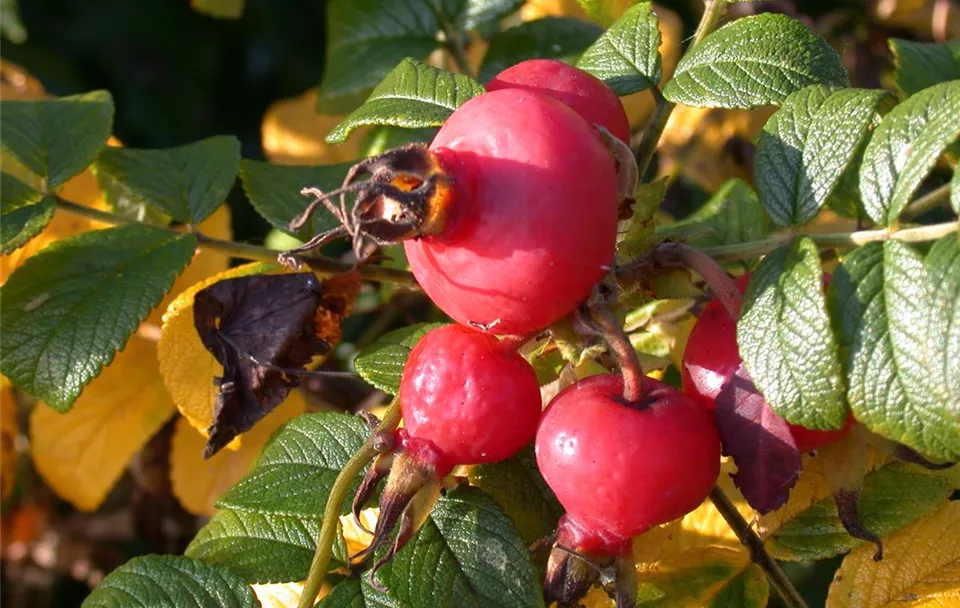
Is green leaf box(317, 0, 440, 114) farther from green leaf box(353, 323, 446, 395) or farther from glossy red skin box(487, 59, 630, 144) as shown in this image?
glossy red skin box(487, 59, 630, 144)

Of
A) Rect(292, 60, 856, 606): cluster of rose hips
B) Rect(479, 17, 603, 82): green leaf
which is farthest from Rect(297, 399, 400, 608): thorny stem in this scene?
Rect(479, 17, 603, 82): green leaf

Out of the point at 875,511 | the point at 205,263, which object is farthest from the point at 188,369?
the point at 875,511

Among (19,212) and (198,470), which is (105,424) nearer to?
(198,470)

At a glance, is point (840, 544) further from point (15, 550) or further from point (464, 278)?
point (15, 550)

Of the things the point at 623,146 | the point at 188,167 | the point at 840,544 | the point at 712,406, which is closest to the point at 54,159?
the point at 188,167

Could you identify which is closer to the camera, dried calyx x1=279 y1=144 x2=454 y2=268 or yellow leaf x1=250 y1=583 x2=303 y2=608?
dried calyx x1=279 y1=144 x2=454 y2=268

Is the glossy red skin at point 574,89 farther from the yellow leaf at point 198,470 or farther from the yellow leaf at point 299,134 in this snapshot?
the yellow leaf at point 299,134

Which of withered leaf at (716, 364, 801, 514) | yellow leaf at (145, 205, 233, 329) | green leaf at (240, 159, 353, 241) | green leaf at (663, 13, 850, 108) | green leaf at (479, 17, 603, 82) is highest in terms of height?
green leaf at (663, 13, 850, 108)
